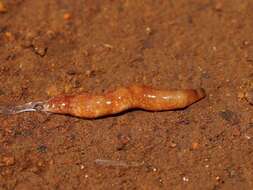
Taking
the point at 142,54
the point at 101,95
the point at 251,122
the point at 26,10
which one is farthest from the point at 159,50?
the point at 26,10

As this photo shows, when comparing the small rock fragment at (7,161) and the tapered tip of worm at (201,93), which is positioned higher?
the tapered tip of worm at (201,93)

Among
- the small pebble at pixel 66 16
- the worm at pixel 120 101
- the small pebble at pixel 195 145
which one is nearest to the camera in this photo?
the small pebble at pixel 195 145

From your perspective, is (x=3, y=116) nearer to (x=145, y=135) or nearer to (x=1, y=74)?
(x=1, y=74)

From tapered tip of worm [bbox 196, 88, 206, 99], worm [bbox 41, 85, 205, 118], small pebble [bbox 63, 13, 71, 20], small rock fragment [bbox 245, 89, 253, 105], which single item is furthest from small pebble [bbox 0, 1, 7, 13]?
small rock fragment [bbox 245, 89, 253, 105]

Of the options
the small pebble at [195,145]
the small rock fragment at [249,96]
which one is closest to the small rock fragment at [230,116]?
the small rock fragment at [249,96]

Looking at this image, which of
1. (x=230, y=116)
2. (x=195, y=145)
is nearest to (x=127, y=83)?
(x=195, y=145)

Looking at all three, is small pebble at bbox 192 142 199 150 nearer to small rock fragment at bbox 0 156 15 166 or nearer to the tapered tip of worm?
the tapered tip of worm

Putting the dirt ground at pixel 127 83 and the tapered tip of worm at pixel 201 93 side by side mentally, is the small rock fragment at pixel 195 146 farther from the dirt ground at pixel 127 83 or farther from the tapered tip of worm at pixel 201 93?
the tapered tip of worm at pixel 201 93
